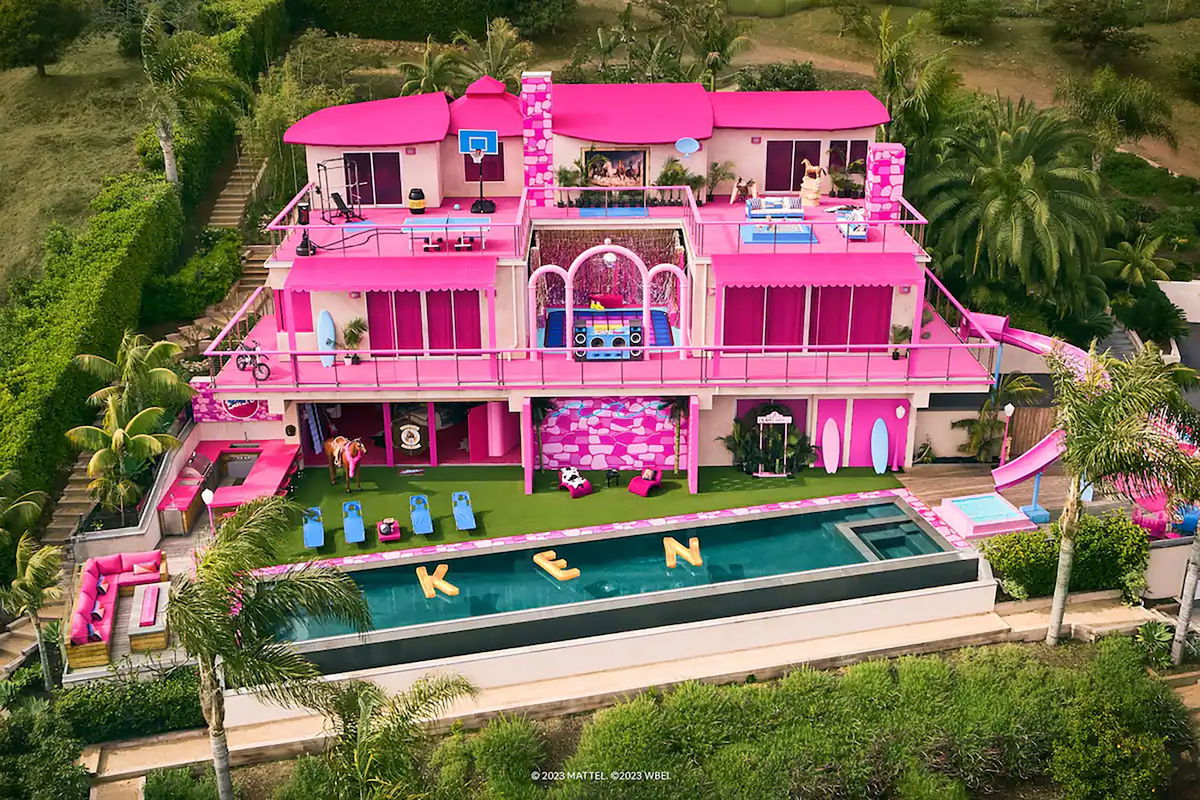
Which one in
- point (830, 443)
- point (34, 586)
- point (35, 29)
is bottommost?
point (830, 443)

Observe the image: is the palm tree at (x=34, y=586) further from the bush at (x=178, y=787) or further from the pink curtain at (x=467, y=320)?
the pink curtain at (x=467, y=320)

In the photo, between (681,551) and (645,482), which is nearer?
(681,551)

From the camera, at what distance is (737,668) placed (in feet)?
93.8

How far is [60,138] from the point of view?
155ft

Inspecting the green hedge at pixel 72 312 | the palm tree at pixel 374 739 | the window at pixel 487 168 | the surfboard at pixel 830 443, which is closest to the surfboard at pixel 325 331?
the green hedge at pixel 72 312

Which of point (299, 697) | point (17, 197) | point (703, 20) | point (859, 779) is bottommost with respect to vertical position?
point (859, 779)

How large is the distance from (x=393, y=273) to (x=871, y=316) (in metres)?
13.5

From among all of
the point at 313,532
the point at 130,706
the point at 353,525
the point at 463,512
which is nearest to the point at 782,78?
the point at 463,512

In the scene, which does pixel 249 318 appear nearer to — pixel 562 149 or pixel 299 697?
pixel 562 149

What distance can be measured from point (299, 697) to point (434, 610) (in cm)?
714

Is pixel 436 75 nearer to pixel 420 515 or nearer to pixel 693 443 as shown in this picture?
pixel 693 443

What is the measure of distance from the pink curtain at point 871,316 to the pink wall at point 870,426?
1.79 meters

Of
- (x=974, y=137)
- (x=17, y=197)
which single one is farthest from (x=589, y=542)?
(x=17, y=197)

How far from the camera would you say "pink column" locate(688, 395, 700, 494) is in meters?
34.1
